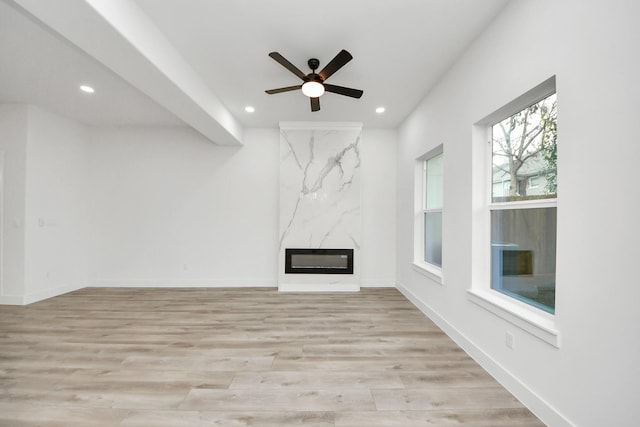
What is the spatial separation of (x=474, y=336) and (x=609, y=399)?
3.56ft

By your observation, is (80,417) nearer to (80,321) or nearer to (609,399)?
(80,321)

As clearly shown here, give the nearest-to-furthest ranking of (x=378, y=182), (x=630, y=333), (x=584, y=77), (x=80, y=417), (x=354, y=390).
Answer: (x=630, y=333)
(x=584, y=77)
(x=80, y=417)
(x=354, y=390)
(x=378, y=182)

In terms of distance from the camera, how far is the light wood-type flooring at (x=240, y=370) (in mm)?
1684

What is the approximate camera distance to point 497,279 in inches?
88.3

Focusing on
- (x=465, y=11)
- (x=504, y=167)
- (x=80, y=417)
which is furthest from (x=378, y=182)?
(x=80, y=417)

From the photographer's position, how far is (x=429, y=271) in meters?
3.28

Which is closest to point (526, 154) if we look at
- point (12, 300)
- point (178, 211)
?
point (178, 211)

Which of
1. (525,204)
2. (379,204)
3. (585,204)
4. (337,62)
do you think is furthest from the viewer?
(379,204)

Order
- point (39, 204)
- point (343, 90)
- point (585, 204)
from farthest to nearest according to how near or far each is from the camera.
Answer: point (39, 204), point (343, 90), point (585, 204)

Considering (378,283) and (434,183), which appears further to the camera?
(378,283)

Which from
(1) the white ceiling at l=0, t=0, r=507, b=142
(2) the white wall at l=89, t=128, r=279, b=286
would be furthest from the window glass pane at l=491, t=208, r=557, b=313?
(2) the white wall at l=89, t=128, r=279, b=286

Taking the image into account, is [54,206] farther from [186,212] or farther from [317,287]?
[317,287]

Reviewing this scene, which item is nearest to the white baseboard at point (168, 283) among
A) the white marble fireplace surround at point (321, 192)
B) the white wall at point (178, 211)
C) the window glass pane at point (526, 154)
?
the white wall at point (178, 211)

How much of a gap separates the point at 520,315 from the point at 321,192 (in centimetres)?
315
